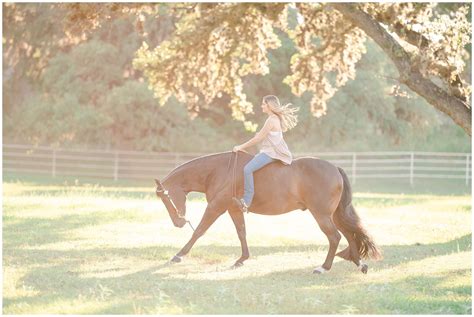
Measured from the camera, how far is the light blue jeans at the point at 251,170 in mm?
10375

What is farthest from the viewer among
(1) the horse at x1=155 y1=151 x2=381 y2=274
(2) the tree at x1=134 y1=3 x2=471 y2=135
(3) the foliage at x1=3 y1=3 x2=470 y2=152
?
(3) the foliage at x1=3 y1=3 x2=470 y2=152

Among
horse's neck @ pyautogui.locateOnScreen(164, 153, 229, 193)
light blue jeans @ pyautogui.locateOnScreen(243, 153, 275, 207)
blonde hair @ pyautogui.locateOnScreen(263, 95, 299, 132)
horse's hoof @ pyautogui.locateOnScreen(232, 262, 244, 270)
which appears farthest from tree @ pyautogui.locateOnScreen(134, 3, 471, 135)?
horse's hoof @ pyautogui.locateOnScreen(232, 262, 244, 270)

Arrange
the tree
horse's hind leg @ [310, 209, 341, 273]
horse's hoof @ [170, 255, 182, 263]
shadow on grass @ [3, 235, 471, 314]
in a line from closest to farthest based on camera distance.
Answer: shadow on grass @ [3, 235, 471, 314] < horse's hind leg @ [310, 209, 341, 273] < horse's hoof @ [170, 255, 182, 263] < the tree

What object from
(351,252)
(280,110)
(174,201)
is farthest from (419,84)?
(174,201)

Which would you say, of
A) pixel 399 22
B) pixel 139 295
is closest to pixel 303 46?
pixel 399 22

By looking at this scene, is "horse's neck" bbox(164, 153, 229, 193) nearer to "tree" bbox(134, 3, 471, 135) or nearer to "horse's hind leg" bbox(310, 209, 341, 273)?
"horse's hind leg" bbox(310, 209, 341, 273)

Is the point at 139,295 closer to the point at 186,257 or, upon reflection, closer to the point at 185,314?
the point at 185,314

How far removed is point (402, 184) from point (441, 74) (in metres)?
23.7

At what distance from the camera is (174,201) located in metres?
10.6

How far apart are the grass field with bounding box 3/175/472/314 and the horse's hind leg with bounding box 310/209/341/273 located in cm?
18

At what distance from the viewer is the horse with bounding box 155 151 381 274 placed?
10.4 meters

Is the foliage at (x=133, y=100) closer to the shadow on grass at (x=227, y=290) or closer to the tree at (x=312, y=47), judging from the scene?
the tree at (x=312, y=47)

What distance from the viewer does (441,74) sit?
13.3 metres

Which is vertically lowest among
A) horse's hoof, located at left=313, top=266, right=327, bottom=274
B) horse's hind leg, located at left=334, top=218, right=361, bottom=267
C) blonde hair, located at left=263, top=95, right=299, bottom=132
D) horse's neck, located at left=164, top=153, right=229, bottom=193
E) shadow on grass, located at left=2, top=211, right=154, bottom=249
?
shadow on grass, located at left=2, top=211, right=154, bottom=249
